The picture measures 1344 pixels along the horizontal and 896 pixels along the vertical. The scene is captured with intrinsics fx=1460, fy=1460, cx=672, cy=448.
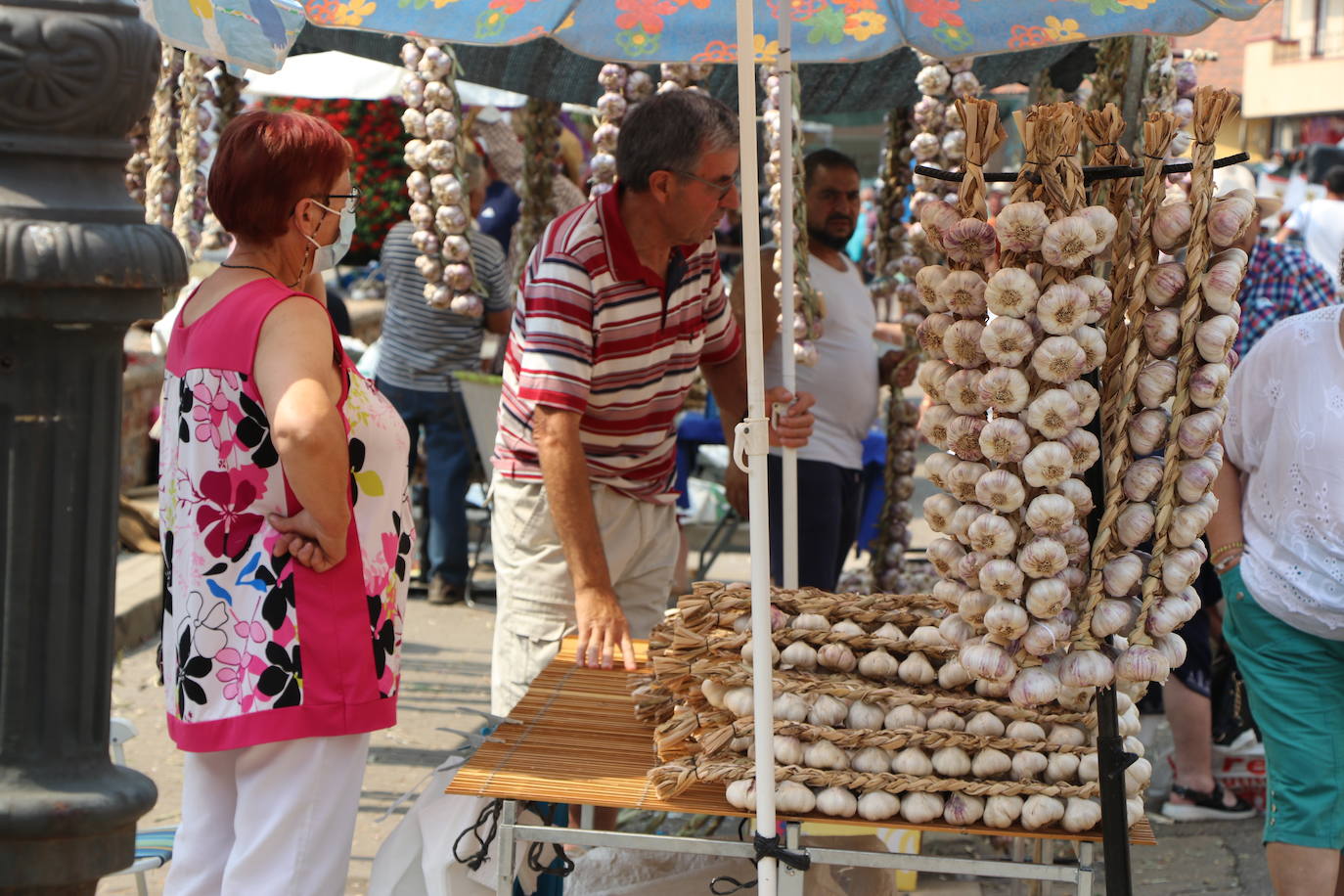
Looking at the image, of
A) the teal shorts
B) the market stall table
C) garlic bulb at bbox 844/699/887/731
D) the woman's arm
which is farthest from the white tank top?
the woman's arm

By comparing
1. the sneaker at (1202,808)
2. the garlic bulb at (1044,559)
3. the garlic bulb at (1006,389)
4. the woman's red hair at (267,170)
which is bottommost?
the sneaker at (1202,808)

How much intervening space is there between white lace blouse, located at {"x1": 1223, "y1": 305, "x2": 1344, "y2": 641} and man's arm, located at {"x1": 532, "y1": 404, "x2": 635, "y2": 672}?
1254mm

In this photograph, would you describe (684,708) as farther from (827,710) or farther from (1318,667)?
(1318,667)

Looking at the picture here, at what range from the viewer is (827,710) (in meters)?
2.27

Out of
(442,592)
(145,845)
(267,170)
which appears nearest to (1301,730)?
(267,170)

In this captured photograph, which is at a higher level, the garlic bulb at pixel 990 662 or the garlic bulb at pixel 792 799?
the garlic bulb at pixel 990 662

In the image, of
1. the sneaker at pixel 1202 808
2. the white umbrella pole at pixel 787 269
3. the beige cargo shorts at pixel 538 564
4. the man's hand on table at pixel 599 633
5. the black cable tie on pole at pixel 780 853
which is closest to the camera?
the black cable tie on pole at pixel 780 853

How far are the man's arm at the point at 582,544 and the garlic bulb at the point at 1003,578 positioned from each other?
1072mm

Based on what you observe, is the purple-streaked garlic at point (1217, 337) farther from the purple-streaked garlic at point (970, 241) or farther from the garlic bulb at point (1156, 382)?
the purple-streaked garlic at point (970, 241)

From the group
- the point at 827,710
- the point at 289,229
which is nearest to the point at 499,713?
the point at 827,710

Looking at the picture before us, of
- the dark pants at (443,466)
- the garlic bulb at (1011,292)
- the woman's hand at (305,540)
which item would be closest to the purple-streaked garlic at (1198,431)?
the garlic bulb at (1011,292)

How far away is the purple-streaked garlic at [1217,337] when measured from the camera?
6.18 feet

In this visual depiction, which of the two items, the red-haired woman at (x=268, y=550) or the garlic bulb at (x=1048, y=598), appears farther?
the red-haired woman at (x=268, y=550)

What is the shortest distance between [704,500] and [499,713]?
14.3 ft
